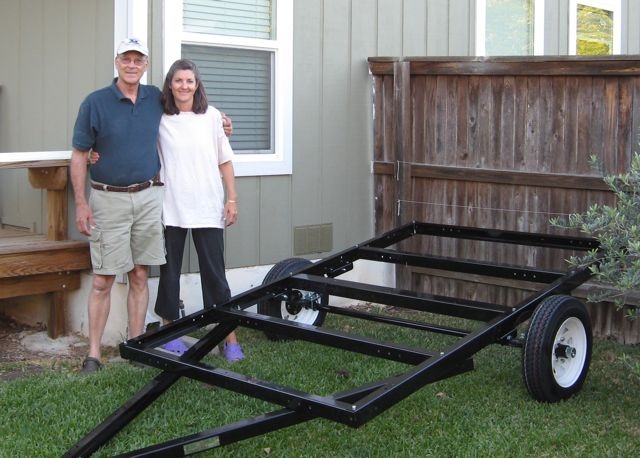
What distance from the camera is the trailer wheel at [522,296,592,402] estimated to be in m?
4.82

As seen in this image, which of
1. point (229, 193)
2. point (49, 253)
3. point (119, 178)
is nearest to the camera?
point (119, 178)

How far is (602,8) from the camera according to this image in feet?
34.2

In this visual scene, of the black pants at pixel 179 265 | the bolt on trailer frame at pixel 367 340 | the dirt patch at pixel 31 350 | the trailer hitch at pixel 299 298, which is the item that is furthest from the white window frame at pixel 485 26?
the dirt patch at pixel 31 350

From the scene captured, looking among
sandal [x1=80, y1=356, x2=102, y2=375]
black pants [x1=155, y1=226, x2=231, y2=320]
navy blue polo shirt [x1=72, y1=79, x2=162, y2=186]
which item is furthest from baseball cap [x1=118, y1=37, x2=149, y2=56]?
sandal [x1=80, y1=356, x2=102, y2=375]

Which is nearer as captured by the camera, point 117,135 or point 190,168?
point 117,135

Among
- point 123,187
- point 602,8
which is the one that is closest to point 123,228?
point 123,187

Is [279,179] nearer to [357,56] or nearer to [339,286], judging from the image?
[357,56]

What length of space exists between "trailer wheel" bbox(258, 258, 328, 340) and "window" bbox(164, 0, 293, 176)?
0.85 meters

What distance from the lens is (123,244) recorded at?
5586 millimetres

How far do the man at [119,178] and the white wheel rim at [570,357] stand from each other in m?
2.41

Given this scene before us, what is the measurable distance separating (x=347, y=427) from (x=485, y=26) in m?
5.25

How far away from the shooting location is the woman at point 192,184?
5688 mm

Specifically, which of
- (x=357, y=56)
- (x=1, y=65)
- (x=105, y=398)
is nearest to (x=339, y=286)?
(x=105, y=398)

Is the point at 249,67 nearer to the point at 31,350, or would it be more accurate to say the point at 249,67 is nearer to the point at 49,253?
the point at 49,253
